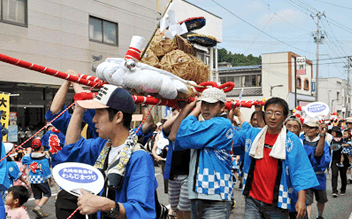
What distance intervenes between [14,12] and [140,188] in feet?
45.5

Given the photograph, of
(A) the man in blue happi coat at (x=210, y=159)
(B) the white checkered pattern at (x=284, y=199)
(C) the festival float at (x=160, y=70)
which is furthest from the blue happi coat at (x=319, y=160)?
(A) the man in blue happi coat at (x=210, y=159)

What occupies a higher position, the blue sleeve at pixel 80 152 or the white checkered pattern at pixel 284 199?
the blue sleeve at pixel 80 152

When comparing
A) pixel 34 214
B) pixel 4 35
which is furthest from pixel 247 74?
pixel 34 214

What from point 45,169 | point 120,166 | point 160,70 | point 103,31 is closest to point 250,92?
point 103,31

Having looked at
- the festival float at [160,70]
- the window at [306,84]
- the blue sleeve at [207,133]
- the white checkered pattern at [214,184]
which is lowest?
the white checkered pattern at [214,184]

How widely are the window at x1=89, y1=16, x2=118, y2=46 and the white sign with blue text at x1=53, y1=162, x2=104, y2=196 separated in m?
15.6

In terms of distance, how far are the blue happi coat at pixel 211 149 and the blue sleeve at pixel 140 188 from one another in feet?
4.98

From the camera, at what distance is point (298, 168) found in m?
3.63

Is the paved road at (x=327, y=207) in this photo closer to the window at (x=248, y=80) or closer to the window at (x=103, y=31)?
the window at (x=103, y=31)

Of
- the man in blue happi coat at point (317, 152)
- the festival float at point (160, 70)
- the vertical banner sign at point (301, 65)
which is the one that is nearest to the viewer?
the festival float at point (160, 70)

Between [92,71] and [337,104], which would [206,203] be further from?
[337,104]

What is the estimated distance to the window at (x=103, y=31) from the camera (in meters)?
16.8

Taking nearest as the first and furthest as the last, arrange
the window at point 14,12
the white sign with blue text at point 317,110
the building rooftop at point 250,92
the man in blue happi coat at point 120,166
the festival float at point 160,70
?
the man in blue happi coat at point 120,166 → the festival float at point 160,70 → the white sign with blue text at point 317,110 → the window at point 14,12 → the building rooftop at point 250,92

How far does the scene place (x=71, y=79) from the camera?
2.92 metres
